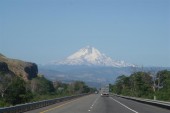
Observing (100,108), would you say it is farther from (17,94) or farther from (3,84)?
(3,84)

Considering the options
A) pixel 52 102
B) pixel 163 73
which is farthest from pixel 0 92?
pixel 163 73

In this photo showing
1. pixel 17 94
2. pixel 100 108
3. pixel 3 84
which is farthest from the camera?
pixel 3 84

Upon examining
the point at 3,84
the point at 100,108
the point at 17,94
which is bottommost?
the point at 100,108

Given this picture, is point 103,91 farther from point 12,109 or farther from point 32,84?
point 12,109

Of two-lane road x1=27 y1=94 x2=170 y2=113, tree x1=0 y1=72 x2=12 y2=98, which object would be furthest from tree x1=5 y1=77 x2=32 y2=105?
two-lane road x1=27 y1=94 x2=170 y2=113

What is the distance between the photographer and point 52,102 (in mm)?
62500

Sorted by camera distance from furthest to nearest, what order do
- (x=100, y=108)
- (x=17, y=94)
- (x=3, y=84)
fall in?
(x=3, y=84) → (x=17, y=94) → (x=100, y=108)

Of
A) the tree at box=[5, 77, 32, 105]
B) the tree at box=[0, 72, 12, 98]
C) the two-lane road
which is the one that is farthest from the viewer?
the tree at box=[0, 72, 12, 98]

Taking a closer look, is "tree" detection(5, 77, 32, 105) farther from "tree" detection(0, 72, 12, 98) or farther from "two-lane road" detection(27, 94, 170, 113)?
"two-lane road" detection(27, 94, 170, 113)

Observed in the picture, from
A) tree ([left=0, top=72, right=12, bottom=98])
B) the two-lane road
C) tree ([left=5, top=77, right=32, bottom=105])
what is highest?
tree ([left=0, top=72, right=12, bottom=98])

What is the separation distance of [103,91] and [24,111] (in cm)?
9648

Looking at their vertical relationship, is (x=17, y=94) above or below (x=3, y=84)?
below

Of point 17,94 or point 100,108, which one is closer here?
point 100,108

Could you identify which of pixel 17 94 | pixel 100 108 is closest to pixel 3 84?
pixel 17 94
